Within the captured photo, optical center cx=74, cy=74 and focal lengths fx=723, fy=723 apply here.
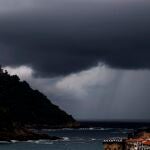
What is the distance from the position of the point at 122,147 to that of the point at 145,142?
5.55m

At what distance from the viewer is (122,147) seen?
160 metres

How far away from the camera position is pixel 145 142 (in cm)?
15712

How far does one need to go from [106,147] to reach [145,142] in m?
8.69

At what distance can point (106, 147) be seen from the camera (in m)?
159

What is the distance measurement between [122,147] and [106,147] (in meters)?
3.59
